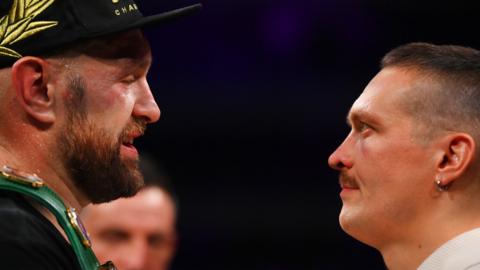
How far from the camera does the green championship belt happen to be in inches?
68.7

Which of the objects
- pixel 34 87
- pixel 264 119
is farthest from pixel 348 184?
pixel 264 119

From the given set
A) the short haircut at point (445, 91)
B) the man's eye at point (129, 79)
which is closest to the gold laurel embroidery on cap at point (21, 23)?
the man's eye at point (129, 79)

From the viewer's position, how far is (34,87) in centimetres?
187

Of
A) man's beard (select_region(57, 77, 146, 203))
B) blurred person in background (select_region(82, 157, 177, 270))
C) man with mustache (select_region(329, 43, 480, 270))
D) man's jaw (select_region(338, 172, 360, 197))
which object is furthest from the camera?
blurred person in background (select_region(82, 157, 177, 270))

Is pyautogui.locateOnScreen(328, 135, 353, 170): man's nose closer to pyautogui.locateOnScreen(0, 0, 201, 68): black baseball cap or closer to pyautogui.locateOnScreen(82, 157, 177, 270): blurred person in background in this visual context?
pyautogui.locateOnScreen(0, 0, 201, 68): black baseball cap

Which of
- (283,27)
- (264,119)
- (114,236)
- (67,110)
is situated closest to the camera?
(67,110)

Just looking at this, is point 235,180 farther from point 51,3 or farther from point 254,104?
point 51,3

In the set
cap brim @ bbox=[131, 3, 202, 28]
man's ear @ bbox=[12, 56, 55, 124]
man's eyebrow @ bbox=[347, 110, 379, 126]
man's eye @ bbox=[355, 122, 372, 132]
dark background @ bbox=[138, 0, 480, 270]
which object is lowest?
dark background @ bbox=[138, 0, 480, 270]

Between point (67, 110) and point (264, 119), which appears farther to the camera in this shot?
point (264, 119)

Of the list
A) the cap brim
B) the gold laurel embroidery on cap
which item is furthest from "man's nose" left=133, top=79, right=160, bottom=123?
the gold laurel embroidery on cap

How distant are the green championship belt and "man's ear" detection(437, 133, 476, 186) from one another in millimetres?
803

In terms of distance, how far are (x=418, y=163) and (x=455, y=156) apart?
0.08 metres

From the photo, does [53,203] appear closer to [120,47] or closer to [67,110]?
[67,110]

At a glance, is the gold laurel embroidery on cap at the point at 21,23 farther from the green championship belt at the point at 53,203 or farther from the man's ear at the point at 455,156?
the man's ear at the point at 455,156
